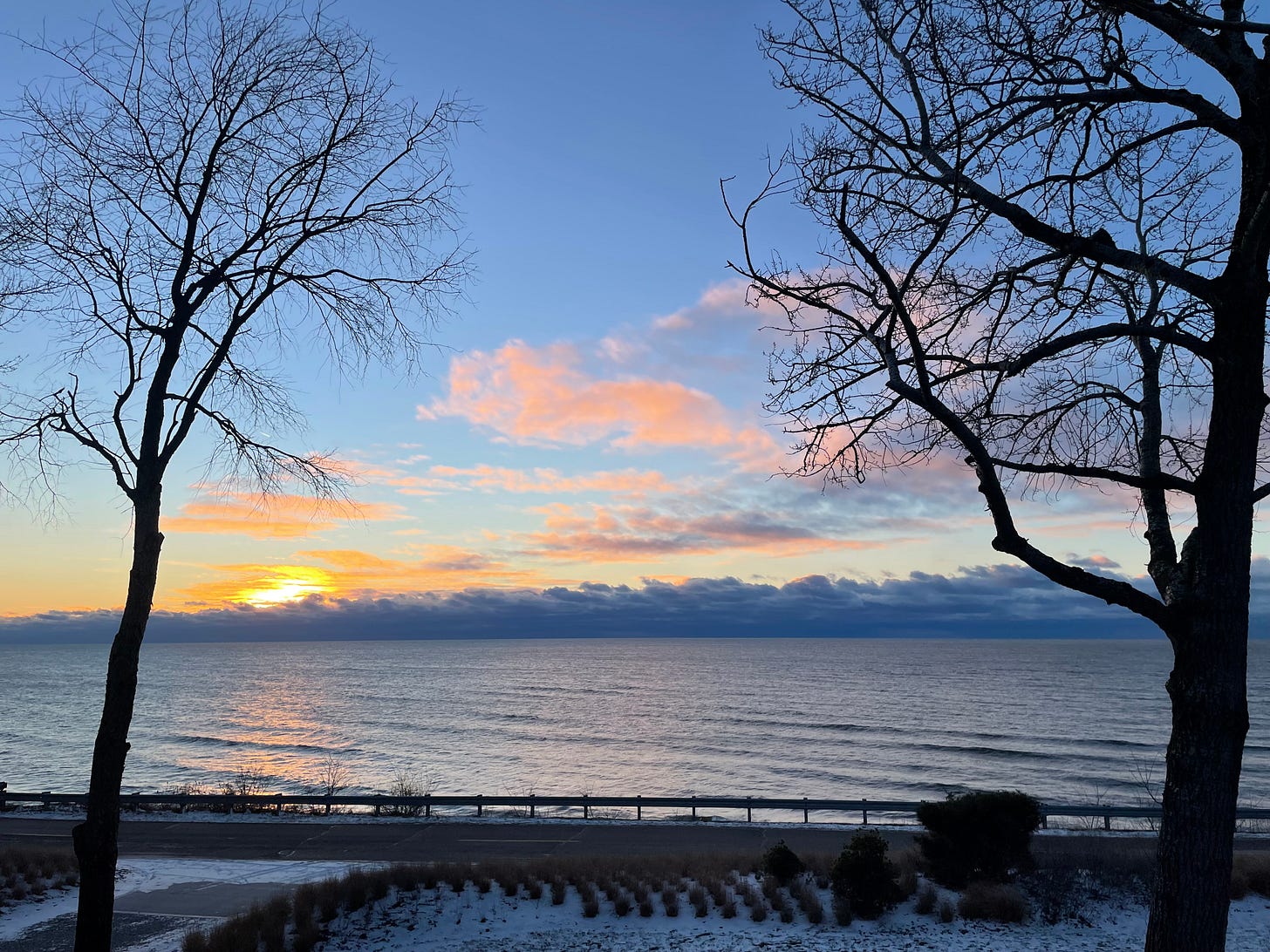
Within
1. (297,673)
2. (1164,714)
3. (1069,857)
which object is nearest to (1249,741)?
(1164,714)

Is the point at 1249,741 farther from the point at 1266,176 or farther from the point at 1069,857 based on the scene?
the point at 1266,176

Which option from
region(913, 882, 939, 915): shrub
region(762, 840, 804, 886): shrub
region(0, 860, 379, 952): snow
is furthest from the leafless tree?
region(913, 882, 939, 915): shrub

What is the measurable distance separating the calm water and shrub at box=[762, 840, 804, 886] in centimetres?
2801

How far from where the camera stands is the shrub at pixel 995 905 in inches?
528

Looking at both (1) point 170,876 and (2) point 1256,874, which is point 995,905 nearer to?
(2) point 1256,874

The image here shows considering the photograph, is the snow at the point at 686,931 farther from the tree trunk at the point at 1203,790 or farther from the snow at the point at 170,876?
the tree trunk at the point at 1203,790

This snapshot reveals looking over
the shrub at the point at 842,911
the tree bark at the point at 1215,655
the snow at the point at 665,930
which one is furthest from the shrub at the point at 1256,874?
the tree bark at the point at 1215,655

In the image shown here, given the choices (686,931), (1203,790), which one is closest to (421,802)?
(686,931)

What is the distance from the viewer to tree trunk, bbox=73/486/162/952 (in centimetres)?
834

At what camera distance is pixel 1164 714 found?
78750mm

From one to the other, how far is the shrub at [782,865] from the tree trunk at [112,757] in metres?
10.9

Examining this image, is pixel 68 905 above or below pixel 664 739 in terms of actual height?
above

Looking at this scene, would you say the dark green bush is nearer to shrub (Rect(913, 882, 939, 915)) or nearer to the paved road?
shrub (Rect(913, 882, 939, 915))

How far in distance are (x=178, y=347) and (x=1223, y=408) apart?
370 inches
